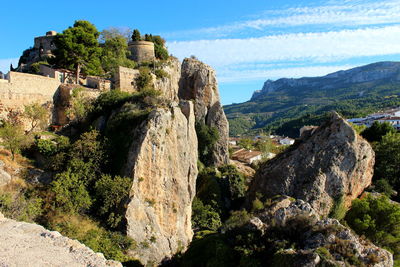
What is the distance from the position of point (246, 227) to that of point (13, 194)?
12.5m

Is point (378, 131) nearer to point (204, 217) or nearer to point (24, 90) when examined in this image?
point (204, 217)

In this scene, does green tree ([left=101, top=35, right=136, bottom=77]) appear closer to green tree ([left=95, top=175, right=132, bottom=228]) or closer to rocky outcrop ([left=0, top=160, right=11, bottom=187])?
rocky outcrop ([left=0, top=160, right=11, bottom=187])

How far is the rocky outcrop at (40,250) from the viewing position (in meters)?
8.23

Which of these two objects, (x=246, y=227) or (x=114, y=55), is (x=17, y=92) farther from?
(x=246, y=227)

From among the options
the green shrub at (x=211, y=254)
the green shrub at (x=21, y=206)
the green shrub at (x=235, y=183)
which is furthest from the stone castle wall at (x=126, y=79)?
the green shrub at (x=211, y=254)

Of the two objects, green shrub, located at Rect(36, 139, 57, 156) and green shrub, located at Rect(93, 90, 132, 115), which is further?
green shrub, located at Rect(93, 90, 132, 115)

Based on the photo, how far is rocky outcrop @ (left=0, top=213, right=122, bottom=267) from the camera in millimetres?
8234

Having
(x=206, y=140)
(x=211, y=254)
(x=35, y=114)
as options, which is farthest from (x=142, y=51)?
(x=211, y=254)

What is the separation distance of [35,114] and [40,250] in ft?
48.2

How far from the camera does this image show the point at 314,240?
12.0 metres

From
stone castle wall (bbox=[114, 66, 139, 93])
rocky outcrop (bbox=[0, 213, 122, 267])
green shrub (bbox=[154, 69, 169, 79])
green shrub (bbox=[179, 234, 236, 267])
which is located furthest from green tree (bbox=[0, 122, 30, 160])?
green shrub (bbox=[154, 69, 169, 79])

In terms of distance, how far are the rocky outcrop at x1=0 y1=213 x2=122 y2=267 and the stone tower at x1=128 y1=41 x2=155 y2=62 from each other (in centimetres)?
3008

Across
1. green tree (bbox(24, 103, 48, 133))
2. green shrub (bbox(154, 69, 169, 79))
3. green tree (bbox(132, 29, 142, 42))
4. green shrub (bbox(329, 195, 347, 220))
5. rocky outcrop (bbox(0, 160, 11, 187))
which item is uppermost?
green tree (bbox(132, 29, 142, 42))

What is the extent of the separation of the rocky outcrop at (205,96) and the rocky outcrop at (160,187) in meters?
15.2
